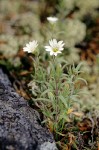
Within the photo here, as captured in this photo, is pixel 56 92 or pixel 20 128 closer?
pixel 20 128

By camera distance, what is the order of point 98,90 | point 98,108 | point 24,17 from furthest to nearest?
point 24,17
point 98,90
point 98,108

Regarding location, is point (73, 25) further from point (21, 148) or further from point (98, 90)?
point (21, 148)

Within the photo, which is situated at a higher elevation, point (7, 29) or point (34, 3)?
point (34, 3)

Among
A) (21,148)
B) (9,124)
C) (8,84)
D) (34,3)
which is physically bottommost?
(21,148)

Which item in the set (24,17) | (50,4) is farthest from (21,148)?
(50,4)

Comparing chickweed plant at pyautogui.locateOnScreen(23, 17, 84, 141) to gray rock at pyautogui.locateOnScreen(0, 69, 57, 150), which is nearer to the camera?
gray rock at pyautogui.locateOnScreen(0, 69, 57, 150)

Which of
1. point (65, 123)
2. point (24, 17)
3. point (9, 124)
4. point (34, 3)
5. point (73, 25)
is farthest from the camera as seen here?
point (34, 3)

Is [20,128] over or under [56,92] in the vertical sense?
under

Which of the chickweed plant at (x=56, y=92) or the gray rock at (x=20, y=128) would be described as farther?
the chickweed plant at (x=56, y=92)
